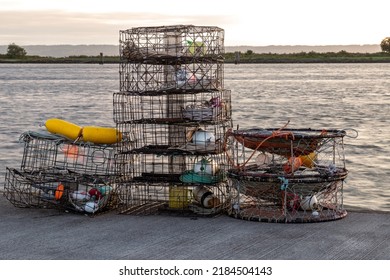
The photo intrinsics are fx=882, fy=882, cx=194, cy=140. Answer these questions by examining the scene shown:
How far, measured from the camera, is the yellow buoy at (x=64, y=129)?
10555 millimetres

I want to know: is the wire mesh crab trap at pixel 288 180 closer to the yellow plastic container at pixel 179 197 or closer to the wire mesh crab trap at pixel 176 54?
the yellow plastic container at pixel 179 197

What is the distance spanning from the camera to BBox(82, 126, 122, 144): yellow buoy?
1044 centimetres

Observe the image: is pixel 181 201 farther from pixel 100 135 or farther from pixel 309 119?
pixel 309 119

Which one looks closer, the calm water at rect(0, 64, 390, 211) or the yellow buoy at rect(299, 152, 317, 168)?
the yellow buoy at rect(299, 152, 317, 168)

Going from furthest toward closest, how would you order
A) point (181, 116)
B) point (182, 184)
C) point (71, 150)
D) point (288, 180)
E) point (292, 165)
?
point (71, 150)
point (181, 116)
point (182, 184)
point (292, 165)
point (288, 180)

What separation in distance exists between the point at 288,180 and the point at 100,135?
2.38 meters

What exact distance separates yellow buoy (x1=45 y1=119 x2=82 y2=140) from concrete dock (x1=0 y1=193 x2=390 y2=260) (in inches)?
37.9

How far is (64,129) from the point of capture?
419 inches

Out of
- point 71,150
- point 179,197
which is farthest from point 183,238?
point 71,150

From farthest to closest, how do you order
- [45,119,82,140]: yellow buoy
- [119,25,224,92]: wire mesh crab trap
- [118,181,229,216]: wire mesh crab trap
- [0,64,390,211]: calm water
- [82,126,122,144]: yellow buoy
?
[0,64,390,211]: calm water, [45,119,82,140]: yellow buoy, [82,126,122,144]: yellow buoy, [119,25,224,92]: wire mesh crab trap, [118,181,229,216]: wire mesh crab trap

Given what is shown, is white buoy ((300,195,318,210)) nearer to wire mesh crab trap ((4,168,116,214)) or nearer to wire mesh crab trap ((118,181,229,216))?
wire mesh crab trap ((118,181,229,216))

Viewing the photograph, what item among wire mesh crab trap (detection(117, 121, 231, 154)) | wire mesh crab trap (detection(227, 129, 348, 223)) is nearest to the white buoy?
wire mesh crab trap (detection(227, 129, 348, 223))

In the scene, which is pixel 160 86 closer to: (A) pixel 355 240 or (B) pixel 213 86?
(B) pixel 213 86

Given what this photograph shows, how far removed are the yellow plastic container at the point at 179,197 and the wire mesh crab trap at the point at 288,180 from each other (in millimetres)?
571
